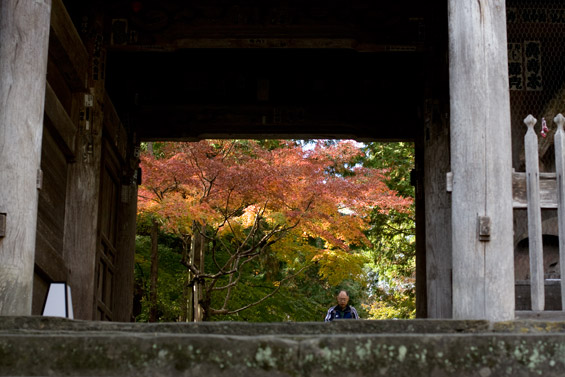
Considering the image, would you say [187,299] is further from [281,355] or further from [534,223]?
[281,355]

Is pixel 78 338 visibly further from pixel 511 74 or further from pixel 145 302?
pixel 145 302

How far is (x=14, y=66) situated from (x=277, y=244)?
8.60 m

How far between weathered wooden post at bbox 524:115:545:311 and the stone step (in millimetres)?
1996

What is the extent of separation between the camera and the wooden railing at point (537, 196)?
4680mm

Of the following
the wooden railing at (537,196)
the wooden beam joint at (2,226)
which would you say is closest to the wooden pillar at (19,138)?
the wooden beam joint at (2,226)

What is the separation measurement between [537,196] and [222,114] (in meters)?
6.19

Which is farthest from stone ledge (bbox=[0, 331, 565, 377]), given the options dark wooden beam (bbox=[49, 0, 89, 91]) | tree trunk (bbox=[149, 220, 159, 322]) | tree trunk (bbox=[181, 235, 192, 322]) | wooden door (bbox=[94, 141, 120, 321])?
tree trunk (bbox=[149, 220, 159, 322])

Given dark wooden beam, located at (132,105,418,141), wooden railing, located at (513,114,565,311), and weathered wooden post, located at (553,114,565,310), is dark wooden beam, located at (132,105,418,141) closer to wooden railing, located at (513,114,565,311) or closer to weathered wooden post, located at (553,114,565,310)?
wooden railing, located at (513,114,565,311)

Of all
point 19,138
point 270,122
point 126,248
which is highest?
point 270,122

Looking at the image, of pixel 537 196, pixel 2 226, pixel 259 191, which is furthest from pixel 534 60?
pixel 2 226

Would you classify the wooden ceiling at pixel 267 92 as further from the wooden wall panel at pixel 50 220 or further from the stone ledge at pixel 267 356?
the stone ledge at pixel 267 356

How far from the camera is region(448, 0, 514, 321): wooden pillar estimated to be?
4.78 meters

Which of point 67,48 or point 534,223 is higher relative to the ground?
point 67,48

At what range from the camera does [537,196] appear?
15.9 ft
